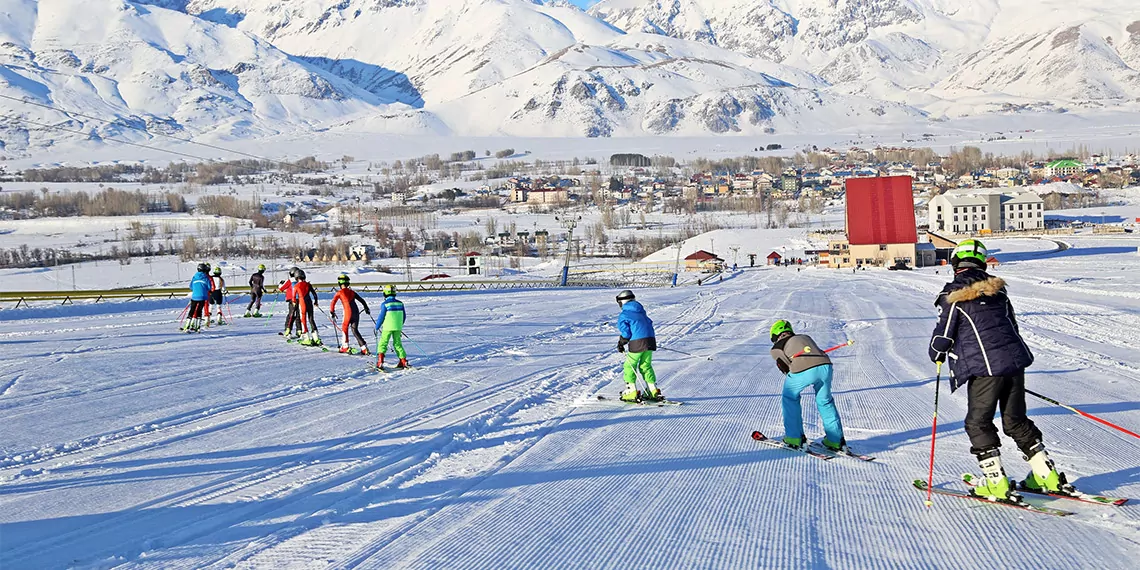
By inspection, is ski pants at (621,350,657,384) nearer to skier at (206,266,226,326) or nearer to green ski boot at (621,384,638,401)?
green ski boot at (621,384,638,401)

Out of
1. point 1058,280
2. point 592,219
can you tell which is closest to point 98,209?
point 592,219

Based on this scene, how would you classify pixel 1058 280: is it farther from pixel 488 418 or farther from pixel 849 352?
pixel 488 418

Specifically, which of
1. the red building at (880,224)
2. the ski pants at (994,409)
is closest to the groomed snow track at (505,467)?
the ski pants at (994,409)

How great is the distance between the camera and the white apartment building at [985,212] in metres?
84.8

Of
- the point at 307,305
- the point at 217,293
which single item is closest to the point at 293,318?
the point at 307,305

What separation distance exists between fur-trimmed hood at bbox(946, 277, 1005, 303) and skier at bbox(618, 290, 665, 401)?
152 inches

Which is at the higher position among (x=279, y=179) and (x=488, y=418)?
(x=279, y=179)

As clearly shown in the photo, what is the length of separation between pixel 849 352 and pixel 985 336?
9446 millimetres

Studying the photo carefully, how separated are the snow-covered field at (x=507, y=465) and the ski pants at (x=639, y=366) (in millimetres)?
365

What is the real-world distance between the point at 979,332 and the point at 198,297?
16.0 metres

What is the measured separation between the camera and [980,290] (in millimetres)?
5121

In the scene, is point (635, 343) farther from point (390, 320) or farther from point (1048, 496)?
point (1048, 496)

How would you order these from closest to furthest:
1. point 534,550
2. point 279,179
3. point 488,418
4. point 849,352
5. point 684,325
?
point 534,550, point 488,418, point 849,352, point 684,325, point 279,179

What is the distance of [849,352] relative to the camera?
14.3 m
